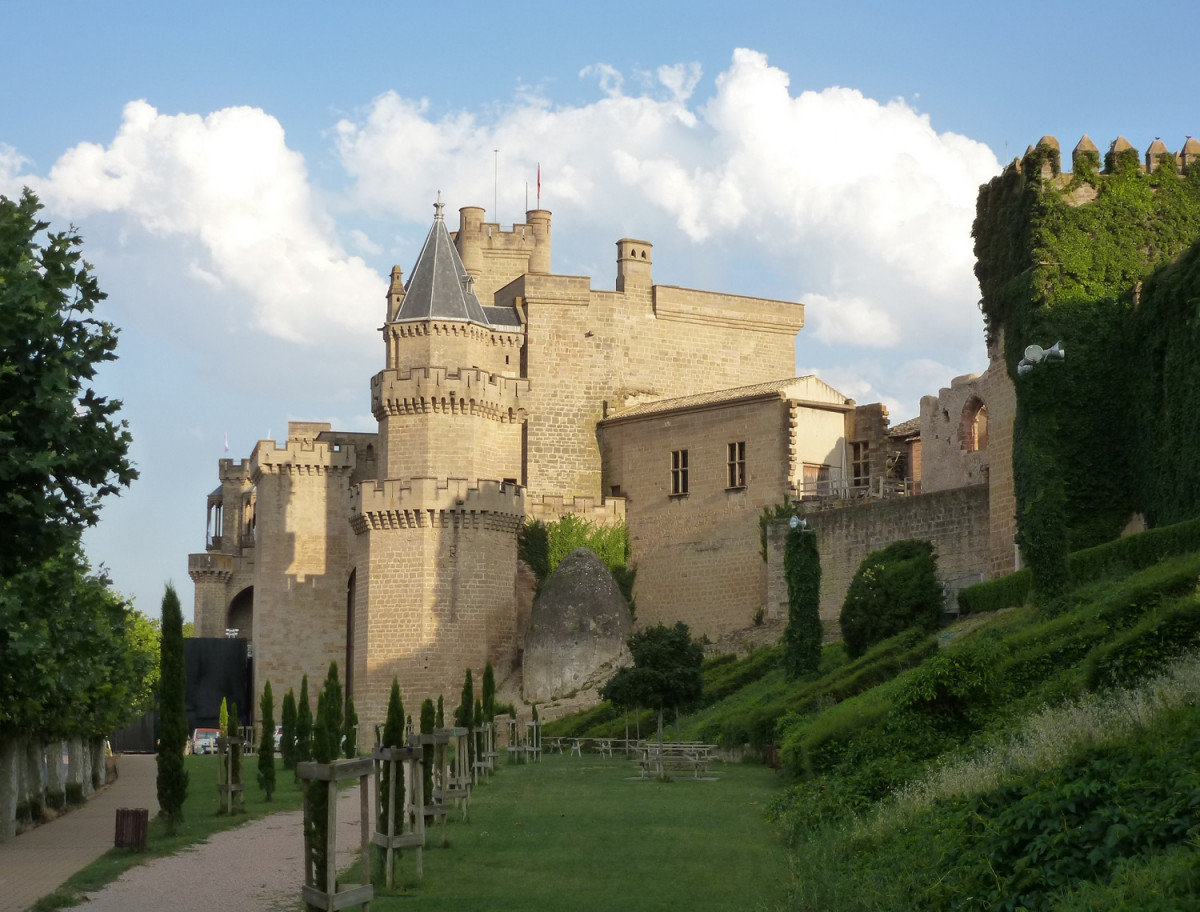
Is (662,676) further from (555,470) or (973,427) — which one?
(555,470)

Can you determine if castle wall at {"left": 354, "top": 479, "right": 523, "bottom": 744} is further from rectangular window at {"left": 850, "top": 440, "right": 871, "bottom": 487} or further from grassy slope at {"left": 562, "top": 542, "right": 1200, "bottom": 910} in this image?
grassy slope at {"left": 562, "top": 542, "right": 1200, "bottom": 910}

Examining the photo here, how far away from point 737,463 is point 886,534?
8.44 m

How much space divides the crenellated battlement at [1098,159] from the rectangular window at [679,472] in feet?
60.7

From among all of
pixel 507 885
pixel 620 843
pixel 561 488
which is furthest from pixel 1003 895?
pixel 561 488

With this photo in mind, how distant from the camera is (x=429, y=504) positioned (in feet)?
157

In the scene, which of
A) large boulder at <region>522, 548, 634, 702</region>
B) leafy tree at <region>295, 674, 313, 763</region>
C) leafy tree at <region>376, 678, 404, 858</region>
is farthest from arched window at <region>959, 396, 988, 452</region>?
leafy tree at <region>376, 678, 404, 858</region>

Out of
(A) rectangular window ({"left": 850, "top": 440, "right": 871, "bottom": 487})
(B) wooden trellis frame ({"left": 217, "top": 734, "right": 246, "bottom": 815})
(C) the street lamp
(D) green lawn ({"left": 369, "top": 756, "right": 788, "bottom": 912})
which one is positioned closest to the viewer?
(D) green lawn ({"left": 369, "top": 756, "right": 788, "bottom": 912})

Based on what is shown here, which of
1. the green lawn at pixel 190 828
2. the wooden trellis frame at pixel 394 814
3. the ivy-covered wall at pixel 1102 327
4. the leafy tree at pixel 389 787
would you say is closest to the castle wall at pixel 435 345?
the green lawn at pixel 190 828

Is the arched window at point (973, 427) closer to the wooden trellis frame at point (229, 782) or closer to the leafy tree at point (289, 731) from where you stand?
the leafy tree at point (289, 731)

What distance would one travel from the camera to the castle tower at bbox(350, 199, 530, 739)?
47156 millimetres

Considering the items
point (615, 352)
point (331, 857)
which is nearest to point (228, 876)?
point (331, 857)

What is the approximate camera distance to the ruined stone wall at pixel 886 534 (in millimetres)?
38844

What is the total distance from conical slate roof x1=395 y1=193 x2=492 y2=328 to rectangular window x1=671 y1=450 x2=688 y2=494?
7.35 meters

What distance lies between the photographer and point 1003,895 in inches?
444
